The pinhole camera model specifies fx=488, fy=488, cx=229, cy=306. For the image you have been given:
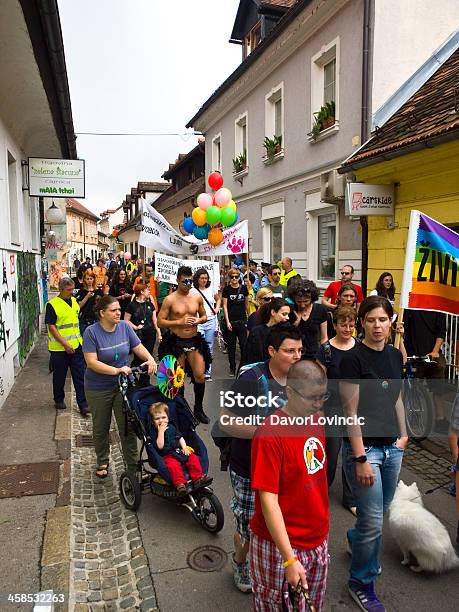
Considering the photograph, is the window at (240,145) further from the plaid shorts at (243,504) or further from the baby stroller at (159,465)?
the plaid shorts at (243,504)

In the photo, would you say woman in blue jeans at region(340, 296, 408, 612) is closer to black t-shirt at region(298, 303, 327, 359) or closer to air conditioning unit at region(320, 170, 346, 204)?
black t-shirt at region(298, 303, 327, 359)

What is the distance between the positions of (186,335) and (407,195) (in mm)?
4499

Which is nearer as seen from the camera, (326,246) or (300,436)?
(300,436)

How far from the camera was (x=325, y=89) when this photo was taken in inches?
457

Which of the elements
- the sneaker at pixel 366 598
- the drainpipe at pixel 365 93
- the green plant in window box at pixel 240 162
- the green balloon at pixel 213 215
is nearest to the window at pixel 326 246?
the drainpipe at pixel 365 93

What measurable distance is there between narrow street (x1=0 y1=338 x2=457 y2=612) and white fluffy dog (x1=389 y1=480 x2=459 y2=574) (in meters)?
0.10

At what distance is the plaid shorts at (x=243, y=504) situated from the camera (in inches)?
111

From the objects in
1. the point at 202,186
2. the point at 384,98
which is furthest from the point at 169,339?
the point at 202,186

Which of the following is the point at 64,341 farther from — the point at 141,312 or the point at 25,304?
the point at 25,304

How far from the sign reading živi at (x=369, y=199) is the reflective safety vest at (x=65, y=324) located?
15.7 ft

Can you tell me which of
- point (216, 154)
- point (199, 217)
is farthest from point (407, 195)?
point (216, 154)

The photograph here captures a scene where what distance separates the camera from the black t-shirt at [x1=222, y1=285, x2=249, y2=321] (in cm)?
846

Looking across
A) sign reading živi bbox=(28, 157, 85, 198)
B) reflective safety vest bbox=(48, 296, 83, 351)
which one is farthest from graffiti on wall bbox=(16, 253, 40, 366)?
reflective safety vest bbox=(48, 296, 83, 351)

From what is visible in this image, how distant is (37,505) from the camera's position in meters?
3.99
